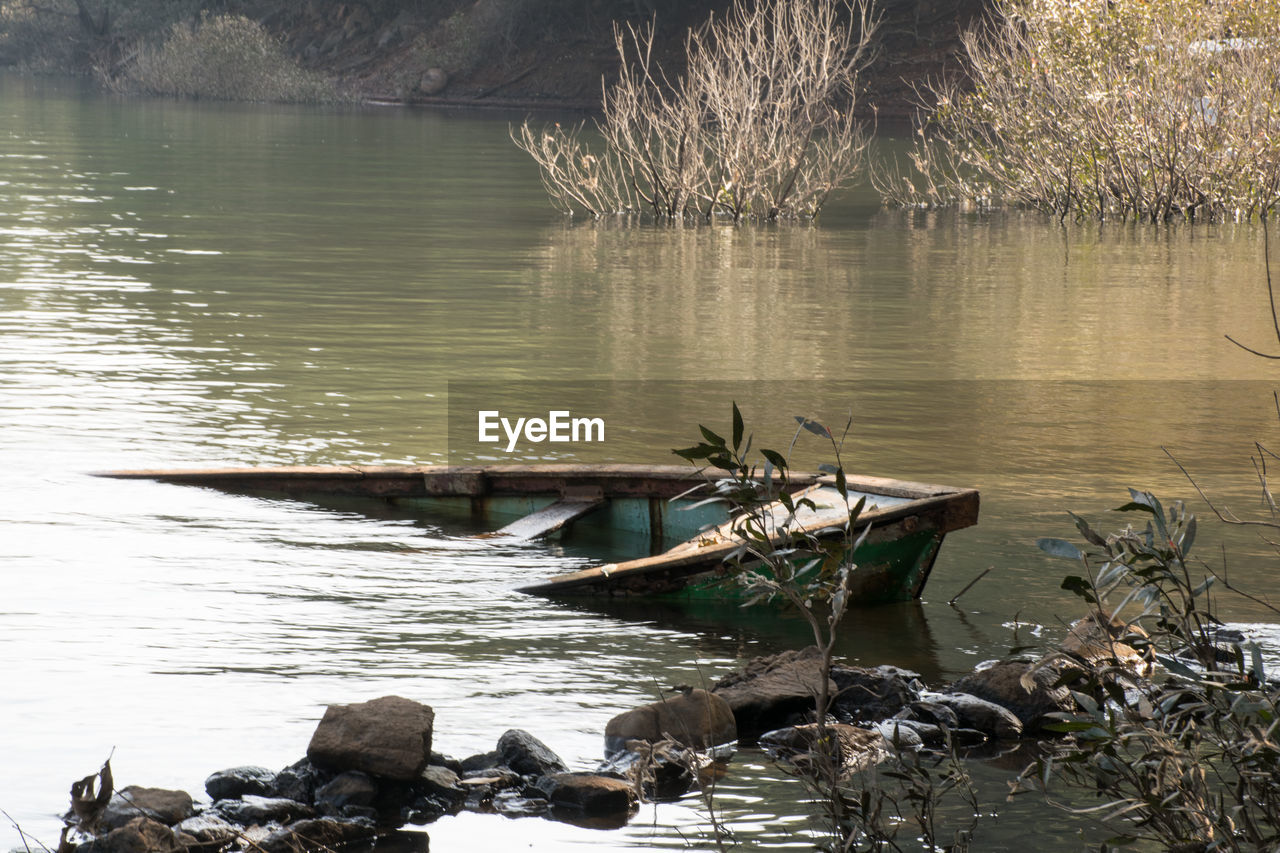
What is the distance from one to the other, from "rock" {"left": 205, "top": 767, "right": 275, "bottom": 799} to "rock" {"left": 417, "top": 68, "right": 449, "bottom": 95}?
7067 cm

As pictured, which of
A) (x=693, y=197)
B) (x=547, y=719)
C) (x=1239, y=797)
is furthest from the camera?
(x=693, y=197)

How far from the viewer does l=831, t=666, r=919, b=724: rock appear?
732 cm

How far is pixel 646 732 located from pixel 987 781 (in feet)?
4.08

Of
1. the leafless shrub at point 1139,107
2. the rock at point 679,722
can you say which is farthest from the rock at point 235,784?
the leafless shrub at point 1139,107

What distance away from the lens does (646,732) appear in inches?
272

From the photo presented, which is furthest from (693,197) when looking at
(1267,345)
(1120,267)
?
(1267,345)

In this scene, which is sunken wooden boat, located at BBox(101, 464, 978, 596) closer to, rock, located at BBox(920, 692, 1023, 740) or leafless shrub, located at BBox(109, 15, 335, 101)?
rock, located at BBox(920, 692, 1023, 740)

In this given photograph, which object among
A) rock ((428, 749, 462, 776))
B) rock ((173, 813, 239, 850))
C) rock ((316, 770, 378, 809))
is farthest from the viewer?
rock ((428, 749, 462, 776))

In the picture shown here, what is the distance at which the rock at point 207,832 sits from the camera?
5.89 metres

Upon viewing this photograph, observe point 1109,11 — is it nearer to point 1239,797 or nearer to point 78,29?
point 1239,797

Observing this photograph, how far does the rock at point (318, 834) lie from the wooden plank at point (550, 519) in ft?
13.0

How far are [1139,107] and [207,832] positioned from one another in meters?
23.3

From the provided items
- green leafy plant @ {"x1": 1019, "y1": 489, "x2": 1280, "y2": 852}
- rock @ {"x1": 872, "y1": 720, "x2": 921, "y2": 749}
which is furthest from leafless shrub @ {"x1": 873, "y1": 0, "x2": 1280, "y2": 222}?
green leafy plant @ {"x1": 1019, "y1": 489, "x2": 1280, "y2": 852}

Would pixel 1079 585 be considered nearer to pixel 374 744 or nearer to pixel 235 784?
pixel 374 744
